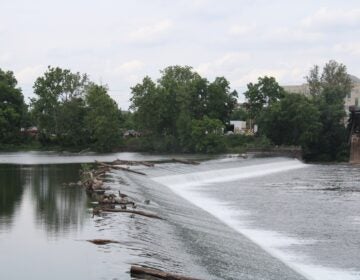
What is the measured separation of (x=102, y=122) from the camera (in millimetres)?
88438

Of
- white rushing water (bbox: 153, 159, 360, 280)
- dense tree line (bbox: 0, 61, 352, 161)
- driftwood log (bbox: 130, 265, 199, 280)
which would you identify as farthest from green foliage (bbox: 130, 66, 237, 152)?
driftwood log (bbox: 130, 265, 199, 280)

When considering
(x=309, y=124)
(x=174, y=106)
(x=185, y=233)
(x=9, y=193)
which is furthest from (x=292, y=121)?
(x=185, y=233)

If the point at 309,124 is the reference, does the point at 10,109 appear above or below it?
above

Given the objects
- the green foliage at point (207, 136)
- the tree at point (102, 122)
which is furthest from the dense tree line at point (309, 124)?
the tree at point (102, 122)

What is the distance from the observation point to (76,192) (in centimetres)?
2725

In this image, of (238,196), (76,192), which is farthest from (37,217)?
(238,196)

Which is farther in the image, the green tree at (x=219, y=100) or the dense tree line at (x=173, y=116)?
the green tree at (x=219, y=100)

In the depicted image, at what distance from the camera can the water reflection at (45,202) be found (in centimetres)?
1842

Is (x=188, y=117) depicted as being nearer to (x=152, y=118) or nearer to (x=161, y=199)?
(x=152, y=118)

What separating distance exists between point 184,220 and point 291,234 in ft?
13.4

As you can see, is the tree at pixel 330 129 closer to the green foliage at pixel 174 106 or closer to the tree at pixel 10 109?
the green foliage at pixel 174 106

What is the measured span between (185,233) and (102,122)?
71.9 m

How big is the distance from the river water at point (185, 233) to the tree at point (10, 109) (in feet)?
196

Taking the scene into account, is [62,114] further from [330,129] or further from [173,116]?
[330,129]
